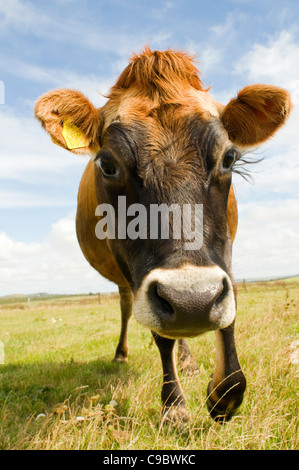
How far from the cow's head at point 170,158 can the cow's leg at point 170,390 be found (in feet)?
2.77

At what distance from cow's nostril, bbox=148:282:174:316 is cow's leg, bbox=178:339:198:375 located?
263 centimetres

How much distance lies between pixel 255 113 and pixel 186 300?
218cm

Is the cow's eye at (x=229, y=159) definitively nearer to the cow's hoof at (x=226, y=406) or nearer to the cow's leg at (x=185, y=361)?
the cow's hoof at (x=226, y=406)

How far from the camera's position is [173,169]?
8.92ft

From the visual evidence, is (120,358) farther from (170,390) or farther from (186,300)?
(186,300)

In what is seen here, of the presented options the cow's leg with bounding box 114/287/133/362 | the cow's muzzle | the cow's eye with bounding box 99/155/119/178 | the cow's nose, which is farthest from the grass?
the cow's eye with bounding box 99/155/119/178

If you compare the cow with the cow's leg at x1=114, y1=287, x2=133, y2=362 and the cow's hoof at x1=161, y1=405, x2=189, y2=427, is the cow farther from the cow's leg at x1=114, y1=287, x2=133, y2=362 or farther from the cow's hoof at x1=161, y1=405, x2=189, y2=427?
the cow's leg at x1=114, y1=287, x2=133, y2=362

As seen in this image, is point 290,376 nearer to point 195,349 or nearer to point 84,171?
point 195,349

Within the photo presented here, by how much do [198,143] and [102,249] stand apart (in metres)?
2.53

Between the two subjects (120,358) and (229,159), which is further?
(120,358)

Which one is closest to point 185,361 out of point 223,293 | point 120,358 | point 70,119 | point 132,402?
point 120,358

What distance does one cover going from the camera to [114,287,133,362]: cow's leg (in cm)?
607

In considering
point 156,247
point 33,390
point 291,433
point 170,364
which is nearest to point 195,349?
point 170,364

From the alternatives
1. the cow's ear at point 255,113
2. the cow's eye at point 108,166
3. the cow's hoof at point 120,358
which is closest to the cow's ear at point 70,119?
the cow's eye at point 108,166
